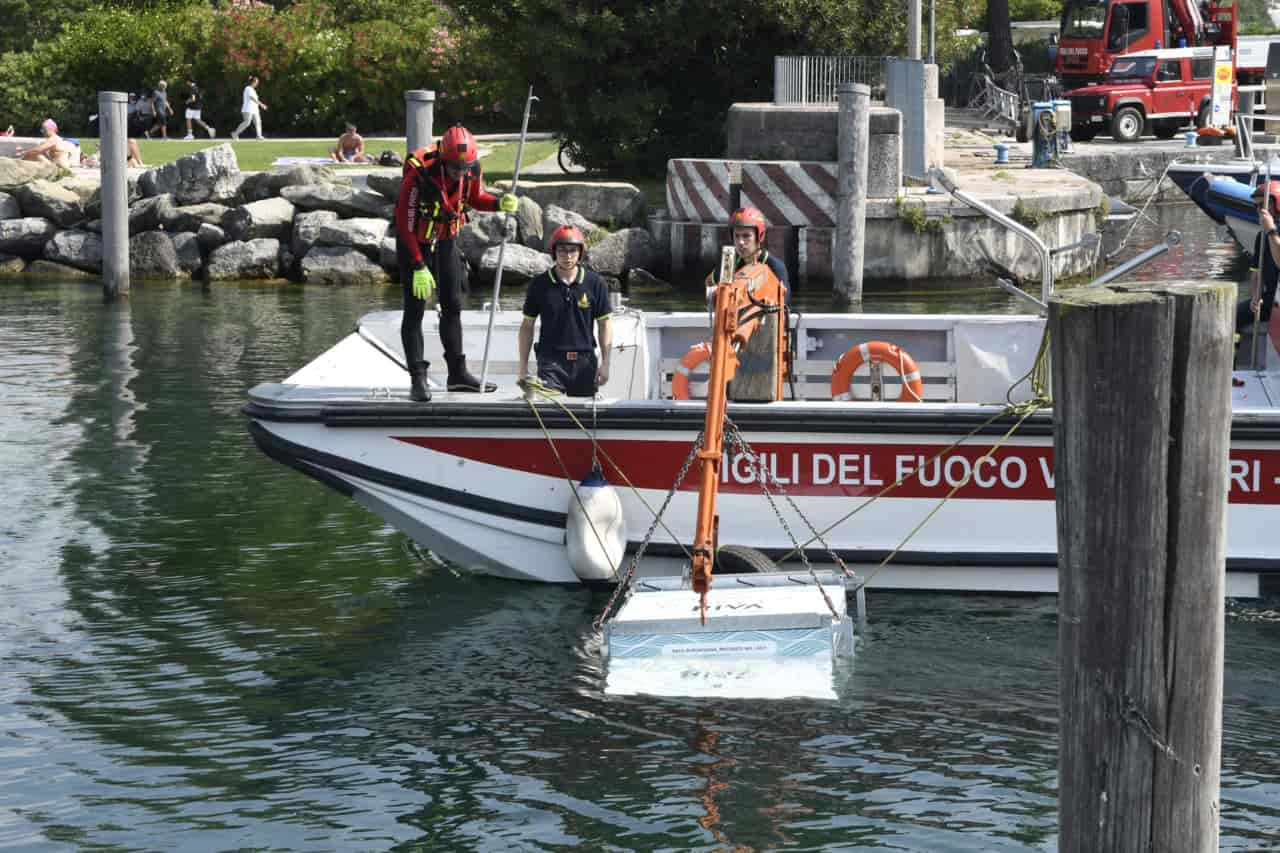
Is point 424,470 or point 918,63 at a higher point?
point 918,63

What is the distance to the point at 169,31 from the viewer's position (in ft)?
119

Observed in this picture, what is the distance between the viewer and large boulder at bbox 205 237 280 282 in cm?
2245

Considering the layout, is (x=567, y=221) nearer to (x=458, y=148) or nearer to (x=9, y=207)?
(x=9, y=207)

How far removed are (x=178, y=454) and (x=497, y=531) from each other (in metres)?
4.13

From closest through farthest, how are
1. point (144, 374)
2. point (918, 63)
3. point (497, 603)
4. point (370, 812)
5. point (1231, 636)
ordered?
point (370, 812) → point (1231, 636) → point (497, 603) → point (144, 374) → point (918, 63)

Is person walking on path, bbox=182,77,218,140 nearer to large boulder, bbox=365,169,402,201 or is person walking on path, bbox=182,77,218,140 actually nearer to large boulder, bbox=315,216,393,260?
large boulder, bbox=365,169,402,201

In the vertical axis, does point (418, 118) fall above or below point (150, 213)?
above

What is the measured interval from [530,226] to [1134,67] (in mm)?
17811

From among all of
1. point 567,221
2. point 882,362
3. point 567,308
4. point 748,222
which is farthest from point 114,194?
point 748,222

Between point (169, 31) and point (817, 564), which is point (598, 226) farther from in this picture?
point (169, 31)

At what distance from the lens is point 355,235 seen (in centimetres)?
2228

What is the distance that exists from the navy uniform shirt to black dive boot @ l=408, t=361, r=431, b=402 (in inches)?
27.9

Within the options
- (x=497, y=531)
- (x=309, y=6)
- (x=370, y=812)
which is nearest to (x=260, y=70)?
(x=309, y=6)

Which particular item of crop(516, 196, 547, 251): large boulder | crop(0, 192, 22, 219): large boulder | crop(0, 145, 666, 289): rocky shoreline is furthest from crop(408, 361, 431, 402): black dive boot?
crop(0, 192, 22, 219): large boulder
